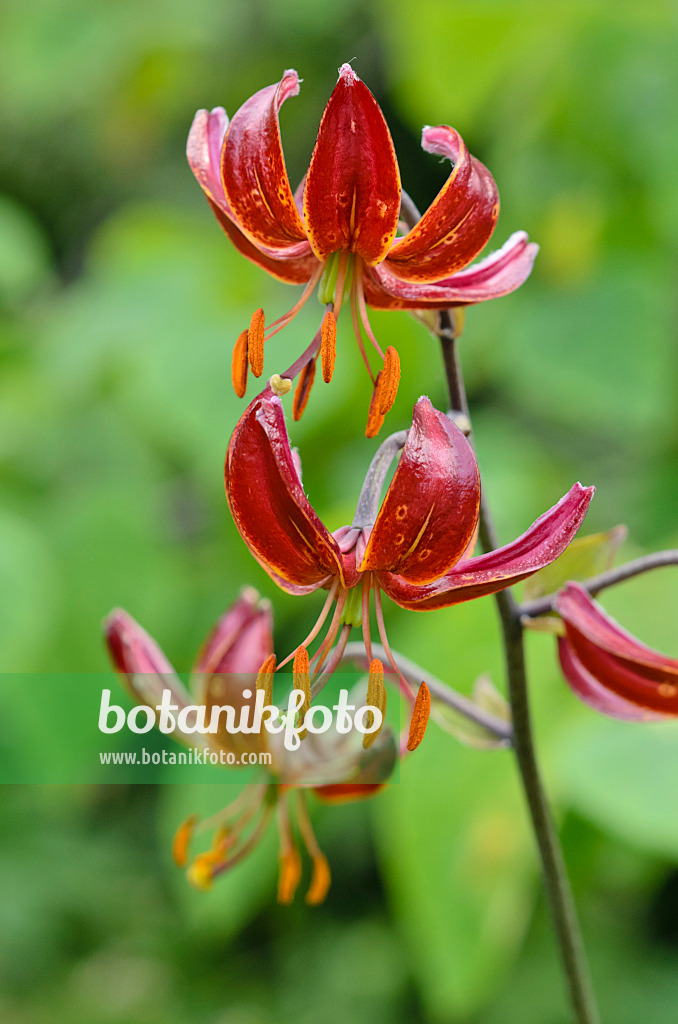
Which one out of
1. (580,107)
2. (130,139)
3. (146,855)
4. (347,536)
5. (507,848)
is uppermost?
(130,139)

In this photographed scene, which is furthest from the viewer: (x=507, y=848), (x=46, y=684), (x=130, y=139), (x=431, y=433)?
(x=130, y=139)

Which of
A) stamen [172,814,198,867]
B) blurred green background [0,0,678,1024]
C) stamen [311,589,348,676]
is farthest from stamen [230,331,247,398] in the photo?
blurred green background [0,0,678,1024]

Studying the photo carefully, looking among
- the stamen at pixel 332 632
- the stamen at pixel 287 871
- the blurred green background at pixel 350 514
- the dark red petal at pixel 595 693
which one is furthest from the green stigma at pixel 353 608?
the blurred green background at pixel 350 514

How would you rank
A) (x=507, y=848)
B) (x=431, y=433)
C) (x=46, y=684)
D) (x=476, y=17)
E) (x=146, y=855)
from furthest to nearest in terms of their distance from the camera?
(x=146, y=855) < (x=476, y=17) < (x=46, y=684) < (x=507, y=848) < (x=431, y=433)

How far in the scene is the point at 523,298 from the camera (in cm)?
146

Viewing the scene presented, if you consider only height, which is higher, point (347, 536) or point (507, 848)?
point (347, 536)

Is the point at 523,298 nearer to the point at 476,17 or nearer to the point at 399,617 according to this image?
the point at 476,17

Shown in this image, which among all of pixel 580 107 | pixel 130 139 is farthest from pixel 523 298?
pixel 130 139

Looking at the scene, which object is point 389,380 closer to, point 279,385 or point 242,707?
point 279,385

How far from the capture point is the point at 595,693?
487 millimetres

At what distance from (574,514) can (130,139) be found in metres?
2.55

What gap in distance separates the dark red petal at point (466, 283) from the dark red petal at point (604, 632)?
14 cm

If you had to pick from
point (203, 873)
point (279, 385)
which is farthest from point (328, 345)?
point (203, 873)

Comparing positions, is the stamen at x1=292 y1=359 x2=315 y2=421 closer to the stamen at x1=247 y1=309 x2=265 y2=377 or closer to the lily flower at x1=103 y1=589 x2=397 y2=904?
the stamen at x1=247 y1=309 x2=265 y2=377
